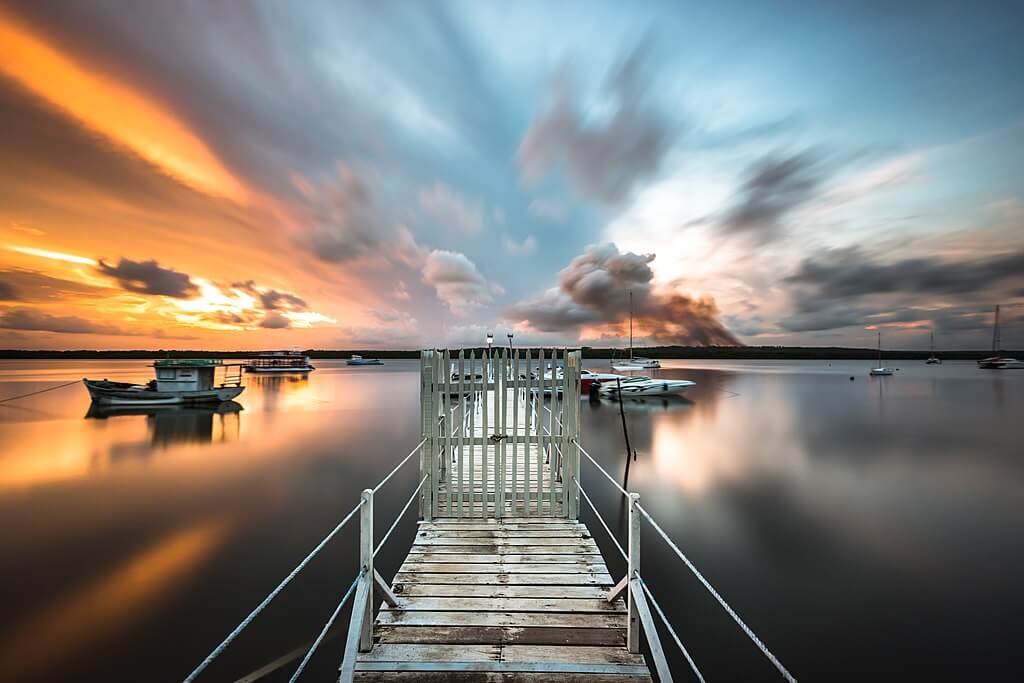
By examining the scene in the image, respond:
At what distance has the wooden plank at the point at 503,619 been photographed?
13.8 ft

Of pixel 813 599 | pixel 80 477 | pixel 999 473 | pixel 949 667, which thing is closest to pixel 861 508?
pixel 813 599

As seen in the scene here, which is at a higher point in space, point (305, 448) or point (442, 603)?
point (442, 603)

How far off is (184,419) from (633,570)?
109ft

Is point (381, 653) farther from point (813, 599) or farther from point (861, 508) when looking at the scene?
point (861, 508)

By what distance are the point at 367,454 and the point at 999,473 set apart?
26.3 metres

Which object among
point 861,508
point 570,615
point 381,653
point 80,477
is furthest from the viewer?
point 80,477

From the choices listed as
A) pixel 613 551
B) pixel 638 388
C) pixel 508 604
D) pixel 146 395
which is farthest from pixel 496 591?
pixel 638 388

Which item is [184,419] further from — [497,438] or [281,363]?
[281,363]

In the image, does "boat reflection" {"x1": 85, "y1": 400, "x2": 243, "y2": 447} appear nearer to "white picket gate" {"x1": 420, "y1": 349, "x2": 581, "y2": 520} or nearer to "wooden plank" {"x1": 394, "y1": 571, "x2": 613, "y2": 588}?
"white picket gate" {"x1": 420, "y1": 349, "x2": 581, "y2": 520}

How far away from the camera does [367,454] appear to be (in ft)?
66.6

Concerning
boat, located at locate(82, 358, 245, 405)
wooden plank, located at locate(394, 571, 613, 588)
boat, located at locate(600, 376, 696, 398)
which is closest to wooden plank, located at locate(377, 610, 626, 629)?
wooden plank, located at locate(394, 571, 613, 588)

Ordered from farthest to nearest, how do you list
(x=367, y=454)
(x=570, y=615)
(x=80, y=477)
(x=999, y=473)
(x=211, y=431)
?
(x=211, y=431) → (x=367, y=454) → (x=999, y=473) → (x=80, y=477) → (x=570, y=615)

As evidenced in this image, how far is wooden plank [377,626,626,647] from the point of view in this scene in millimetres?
4000

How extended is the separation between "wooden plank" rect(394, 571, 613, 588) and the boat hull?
34107mm
